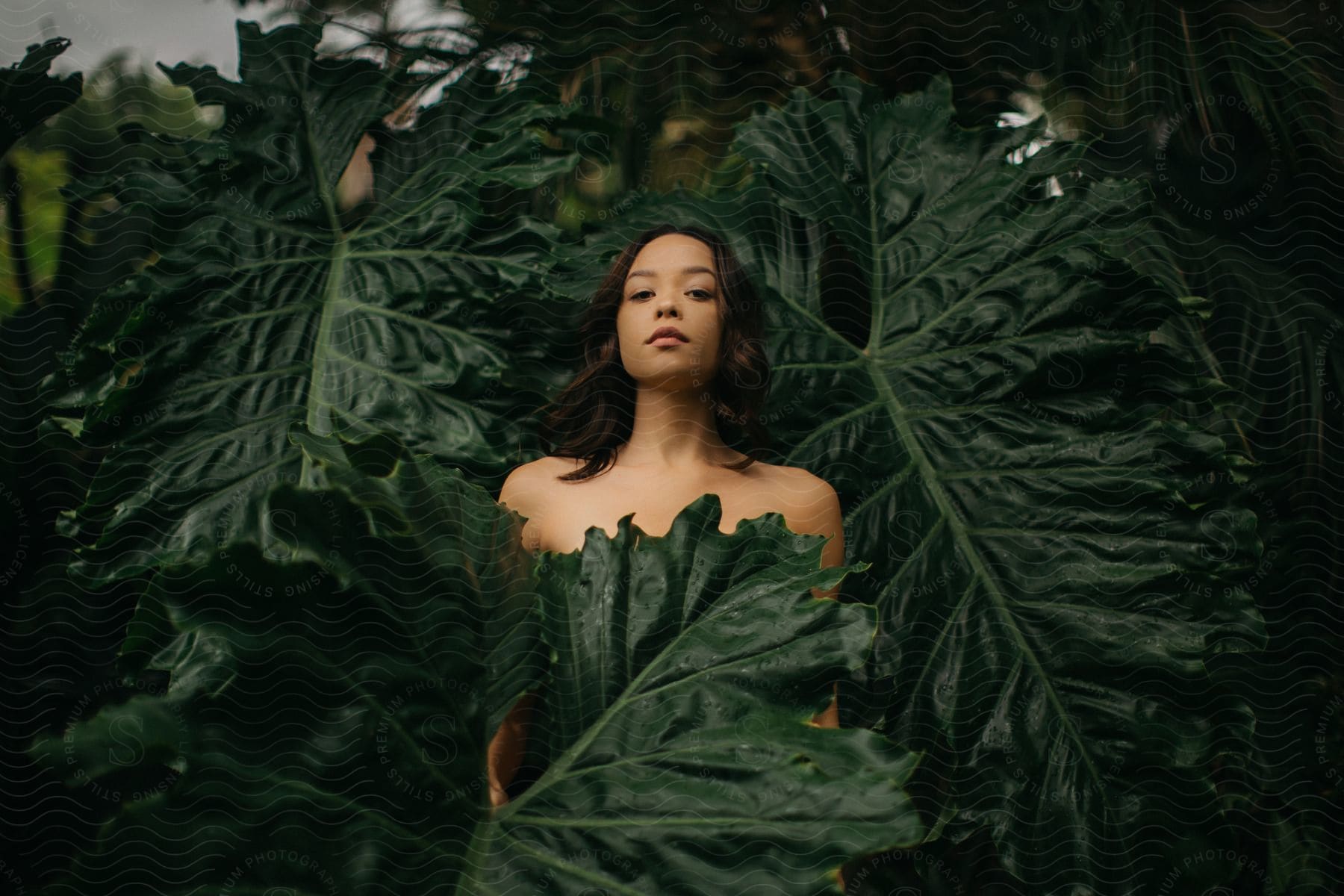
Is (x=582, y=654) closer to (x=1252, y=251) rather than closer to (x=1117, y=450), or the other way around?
(x=1117, y=450)

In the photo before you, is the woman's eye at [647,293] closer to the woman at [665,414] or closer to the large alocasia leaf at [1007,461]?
the woman at [665,414]

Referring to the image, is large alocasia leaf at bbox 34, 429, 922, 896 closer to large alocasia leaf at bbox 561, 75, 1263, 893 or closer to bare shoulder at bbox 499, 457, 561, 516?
bare shoulder at bbox 499, 457, 561, 516

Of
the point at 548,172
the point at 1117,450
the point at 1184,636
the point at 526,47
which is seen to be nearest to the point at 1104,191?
the point at 1117,450

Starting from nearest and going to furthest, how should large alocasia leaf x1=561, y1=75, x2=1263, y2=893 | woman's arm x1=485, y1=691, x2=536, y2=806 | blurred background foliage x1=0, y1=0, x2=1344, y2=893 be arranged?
woman's arm x1=485, y1=691, x2=536, y2=806 < large alocasia leaf x1=561, y1=75, x2=1263, y2=893 < blurred background foliage x1=0, y1=0, x2=1344, y2=893

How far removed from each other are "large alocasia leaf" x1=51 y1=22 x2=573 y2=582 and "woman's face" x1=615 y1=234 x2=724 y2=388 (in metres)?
0.22

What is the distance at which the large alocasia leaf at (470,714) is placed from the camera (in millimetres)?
721

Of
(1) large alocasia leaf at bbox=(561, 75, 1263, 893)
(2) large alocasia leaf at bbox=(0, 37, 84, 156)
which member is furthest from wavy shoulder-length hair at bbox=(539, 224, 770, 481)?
(2) large alocasia leaf at bbox=(0, 37, 84, 156)

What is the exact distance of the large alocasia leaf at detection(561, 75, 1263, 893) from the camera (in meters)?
1.13

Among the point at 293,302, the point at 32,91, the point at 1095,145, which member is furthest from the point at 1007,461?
the point at 32,91

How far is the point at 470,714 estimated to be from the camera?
793 mm

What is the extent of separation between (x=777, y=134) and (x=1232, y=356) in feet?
2.29

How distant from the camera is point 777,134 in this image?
1.31 meters

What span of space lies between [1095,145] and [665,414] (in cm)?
80

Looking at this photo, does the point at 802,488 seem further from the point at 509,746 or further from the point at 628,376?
the point at 509,746
